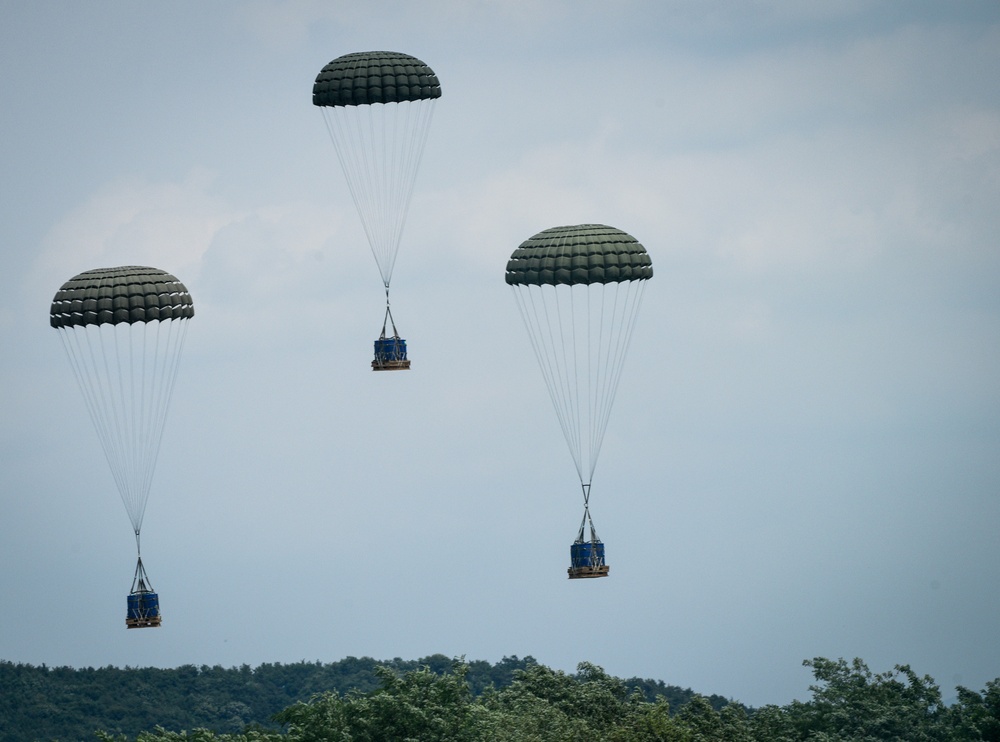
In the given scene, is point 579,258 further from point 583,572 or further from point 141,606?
point 141,606

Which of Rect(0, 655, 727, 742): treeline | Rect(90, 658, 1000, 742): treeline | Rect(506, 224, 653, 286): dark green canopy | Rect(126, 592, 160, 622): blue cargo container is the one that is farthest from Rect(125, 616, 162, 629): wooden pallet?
Rect(0, 655, 727, 742): treeline

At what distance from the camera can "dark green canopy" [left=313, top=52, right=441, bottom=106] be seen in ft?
180

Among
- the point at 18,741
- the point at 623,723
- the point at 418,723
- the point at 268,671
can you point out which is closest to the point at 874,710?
the point at 623,723

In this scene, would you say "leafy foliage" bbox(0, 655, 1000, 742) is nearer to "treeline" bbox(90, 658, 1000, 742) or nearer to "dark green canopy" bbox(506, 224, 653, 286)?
"treeline" bbox(90, 658, 1000, 742)

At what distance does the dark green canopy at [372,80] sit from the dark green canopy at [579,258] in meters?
6.30

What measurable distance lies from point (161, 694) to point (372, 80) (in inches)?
3424

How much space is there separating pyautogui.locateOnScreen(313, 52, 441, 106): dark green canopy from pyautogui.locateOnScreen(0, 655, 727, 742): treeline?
68894 mm

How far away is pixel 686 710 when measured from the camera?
58938mm

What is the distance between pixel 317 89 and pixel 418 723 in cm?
1902

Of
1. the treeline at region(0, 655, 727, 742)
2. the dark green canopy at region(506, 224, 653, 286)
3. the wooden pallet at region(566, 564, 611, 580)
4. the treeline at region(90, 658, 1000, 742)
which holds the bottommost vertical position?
the treeline at region(90, 658, 1000, 742)

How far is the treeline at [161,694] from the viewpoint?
12481cm

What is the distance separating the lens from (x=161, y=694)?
437 feet

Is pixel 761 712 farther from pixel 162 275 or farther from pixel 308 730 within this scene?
pixel 162 275

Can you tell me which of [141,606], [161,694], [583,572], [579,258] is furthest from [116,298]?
[161,694]
